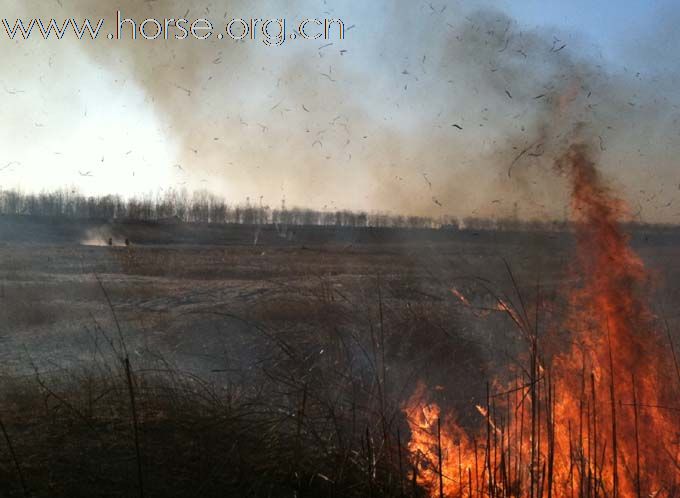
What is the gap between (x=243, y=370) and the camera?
5.38 m

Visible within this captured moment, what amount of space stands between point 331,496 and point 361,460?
36 centimetres

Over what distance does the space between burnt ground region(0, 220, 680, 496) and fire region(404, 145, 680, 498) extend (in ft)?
1.62

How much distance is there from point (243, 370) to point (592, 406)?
10.9 feet

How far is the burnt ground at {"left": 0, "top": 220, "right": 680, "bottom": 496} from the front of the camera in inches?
145

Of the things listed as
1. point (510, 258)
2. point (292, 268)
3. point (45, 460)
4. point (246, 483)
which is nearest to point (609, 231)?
point (246, 483)

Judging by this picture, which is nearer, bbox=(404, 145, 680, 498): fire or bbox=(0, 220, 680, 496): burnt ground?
bbox=(0, 220, 680, 496): burnt ground

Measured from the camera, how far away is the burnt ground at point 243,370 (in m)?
3.68

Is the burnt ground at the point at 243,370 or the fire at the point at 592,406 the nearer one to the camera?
the burnt ground at the point at 243,370

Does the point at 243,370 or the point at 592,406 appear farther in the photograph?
the point at 243,370

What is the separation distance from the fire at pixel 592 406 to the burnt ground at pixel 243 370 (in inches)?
19.4

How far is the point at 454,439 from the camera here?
471 cm

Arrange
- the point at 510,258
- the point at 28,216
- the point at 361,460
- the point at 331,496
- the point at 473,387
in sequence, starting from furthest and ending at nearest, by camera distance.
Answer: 1. the point at 28,216
2. the point at 510,258
3. the point at 473,387
4. the point at 361,460
5. the point at 331,496

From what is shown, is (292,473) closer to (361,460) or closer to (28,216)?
(361,460)

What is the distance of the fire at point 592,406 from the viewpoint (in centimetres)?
404
